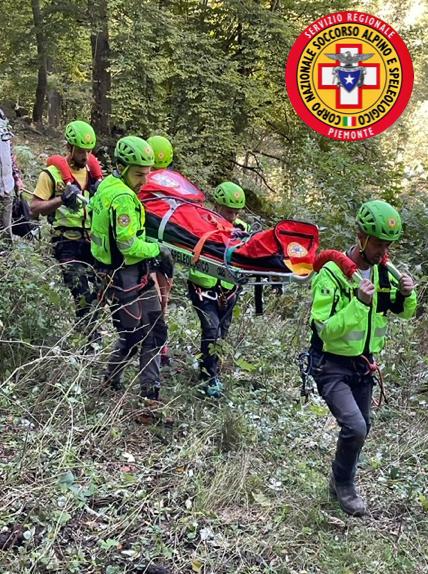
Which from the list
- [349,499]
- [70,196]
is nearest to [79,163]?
[70,196]

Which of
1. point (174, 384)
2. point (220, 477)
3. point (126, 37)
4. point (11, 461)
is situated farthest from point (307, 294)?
point (126, 37)

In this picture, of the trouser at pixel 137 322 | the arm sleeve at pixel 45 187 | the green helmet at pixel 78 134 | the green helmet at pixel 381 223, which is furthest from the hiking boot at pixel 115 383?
the green helmet at pixel 381 223

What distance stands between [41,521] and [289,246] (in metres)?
2.32

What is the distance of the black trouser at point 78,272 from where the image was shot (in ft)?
17.3

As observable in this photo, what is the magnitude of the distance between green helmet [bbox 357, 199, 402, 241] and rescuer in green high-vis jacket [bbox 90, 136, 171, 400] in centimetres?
147

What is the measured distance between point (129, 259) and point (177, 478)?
154cm

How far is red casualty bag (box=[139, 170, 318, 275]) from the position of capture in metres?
4.28

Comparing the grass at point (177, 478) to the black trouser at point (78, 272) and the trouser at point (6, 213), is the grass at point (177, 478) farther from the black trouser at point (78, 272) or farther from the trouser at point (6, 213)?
the trouser at point (6, 213)

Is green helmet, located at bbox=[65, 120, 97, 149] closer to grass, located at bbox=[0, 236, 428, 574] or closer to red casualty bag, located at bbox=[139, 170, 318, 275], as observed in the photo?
red casualty bag, located at bbox=[139, 170, 318, 275]

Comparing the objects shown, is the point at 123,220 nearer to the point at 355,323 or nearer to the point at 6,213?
→ the point at 355,323

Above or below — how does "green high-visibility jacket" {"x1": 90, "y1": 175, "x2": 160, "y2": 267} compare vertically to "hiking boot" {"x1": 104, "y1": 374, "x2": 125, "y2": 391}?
above

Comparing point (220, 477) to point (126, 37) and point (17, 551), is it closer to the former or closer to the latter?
point (17, 551)

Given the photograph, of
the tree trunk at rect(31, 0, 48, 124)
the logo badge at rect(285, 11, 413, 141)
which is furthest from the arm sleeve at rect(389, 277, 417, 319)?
the tree trunk at rect(31, 0, 48, 124)

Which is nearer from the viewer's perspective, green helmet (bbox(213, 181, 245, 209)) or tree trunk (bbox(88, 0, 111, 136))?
green helmet (bbox(213, 181, 245, 209))
